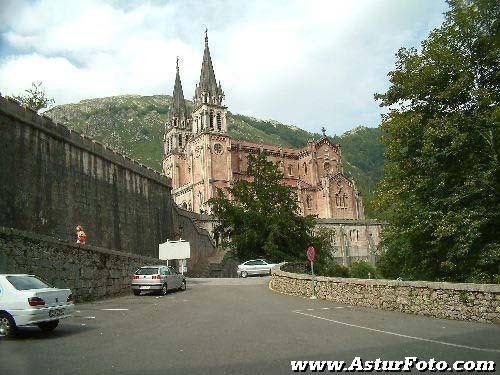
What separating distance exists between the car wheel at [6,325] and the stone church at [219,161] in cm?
6110

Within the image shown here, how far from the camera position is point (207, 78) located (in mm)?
79000

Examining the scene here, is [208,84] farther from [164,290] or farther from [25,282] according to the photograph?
[25,282]

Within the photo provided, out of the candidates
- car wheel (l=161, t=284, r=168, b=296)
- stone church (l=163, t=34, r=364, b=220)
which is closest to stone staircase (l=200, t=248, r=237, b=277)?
car wheel (l=161, t=284, r=168, b=296)

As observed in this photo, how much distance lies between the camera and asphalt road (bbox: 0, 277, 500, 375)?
6777mm

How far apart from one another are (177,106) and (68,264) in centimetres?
7460

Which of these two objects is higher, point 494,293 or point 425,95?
point 425,95

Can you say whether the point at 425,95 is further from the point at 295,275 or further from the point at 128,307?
the point at 128,307

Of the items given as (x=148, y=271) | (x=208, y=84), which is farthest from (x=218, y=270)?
(x=208, y=84)

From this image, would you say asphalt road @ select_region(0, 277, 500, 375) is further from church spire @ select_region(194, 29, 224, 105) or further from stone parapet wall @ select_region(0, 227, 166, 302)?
church spire @ select_region(194, 29, 224, 105)

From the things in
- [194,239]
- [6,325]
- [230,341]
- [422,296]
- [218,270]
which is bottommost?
[230,341]

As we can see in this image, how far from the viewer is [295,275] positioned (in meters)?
20.1

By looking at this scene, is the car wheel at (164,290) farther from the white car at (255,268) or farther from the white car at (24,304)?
the white car at (255,268)

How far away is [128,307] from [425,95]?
15.2 m

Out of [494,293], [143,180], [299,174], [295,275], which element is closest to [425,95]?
[295,275]
